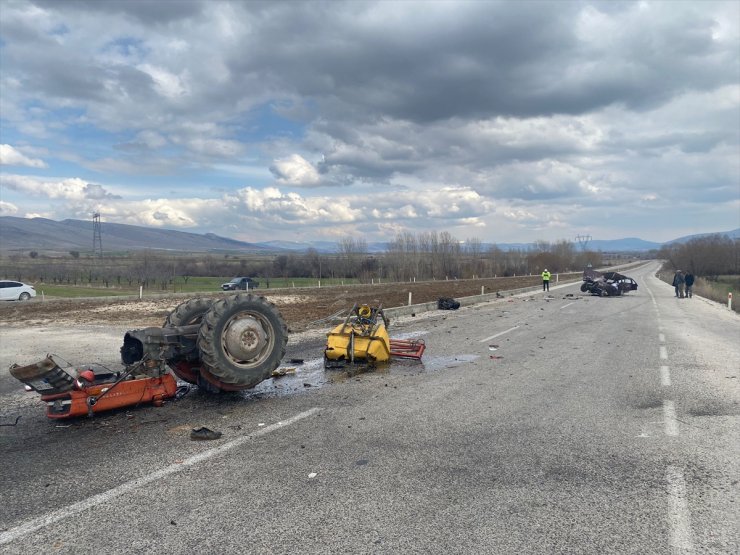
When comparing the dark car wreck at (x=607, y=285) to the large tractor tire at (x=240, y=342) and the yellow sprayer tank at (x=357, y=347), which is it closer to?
the yellow sprayer tank at (x=357, y=347)

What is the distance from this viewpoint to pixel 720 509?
4031 mm

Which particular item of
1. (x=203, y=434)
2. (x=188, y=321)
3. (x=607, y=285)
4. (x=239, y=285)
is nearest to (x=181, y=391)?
(x=188, y=321)

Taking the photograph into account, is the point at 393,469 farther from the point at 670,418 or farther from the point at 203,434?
the point at 670,418

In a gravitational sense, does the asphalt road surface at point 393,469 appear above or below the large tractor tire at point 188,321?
below

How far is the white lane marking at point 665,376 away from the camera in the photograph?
8.53 m

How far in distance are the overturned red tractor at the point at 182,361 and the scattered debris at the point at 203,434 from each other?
117 cm

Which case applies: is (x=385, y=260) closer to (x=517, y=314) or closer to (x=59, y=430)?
(x=517, y=314)

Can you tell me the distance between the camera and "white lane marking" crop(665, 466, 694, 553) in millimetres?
3504

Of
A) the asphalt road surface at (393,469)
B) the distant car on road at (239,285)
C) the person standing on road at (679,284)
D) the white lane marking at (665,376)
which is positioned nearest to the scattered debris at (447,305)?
the white lane marking at (665,376)

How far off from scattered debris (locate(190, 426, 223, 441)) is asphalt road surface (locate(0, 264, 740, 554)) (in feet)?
0.45

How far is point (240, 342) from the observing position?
7191mm

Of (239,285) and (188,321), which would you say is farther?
(239,285)

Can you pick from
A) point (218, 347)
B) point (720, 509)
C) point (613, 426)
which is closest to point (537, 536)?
point (720, 509)

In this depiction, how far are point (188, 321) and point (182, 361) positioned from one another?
2.01 ft
